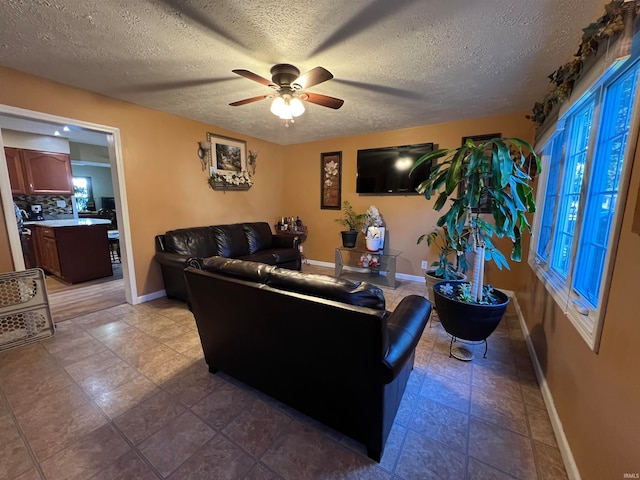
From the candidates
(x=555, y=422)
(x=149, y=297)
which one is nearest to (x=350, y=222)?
(x=149, y=297)

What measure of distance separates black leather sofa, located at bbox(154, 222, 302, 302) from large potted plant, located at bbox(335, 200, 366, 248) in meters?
0.83

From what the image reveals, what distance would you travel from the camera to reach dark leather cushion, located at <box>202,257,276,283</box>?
1.47m

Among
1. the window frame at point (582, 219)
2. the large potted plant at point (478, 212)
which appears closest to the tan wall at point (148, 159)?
the large potted plant at point (478, 212)

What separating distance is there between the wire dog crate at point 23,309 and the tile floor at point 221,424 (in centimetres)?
16

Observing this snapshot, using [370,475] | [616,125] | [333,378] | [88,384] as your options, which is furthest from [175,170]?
[616,125]

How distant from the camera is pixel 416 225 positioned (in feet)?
13.1

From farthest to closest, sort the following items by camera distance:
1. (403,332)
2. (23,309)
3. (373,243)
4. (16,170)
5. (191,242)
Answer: (16,170) < (373,243) < (191,242) < (23,309) < (403,332)

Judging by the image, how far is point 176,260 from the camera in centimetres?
294

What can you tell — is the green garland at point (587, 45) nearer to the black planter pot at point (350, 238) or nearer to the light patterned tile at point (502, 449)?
the light patterned tile at point (502, 449)

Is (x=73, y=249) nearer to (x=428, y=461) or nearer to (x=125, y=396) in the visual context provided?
(x=125, y=396)

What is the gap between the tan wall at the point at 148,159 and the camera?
2352mm

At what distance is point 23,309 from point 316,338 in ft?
9.23

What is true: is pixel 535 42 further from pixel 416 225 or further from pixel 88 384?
pixel 88 384

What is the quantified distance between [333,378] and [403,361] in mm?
353
